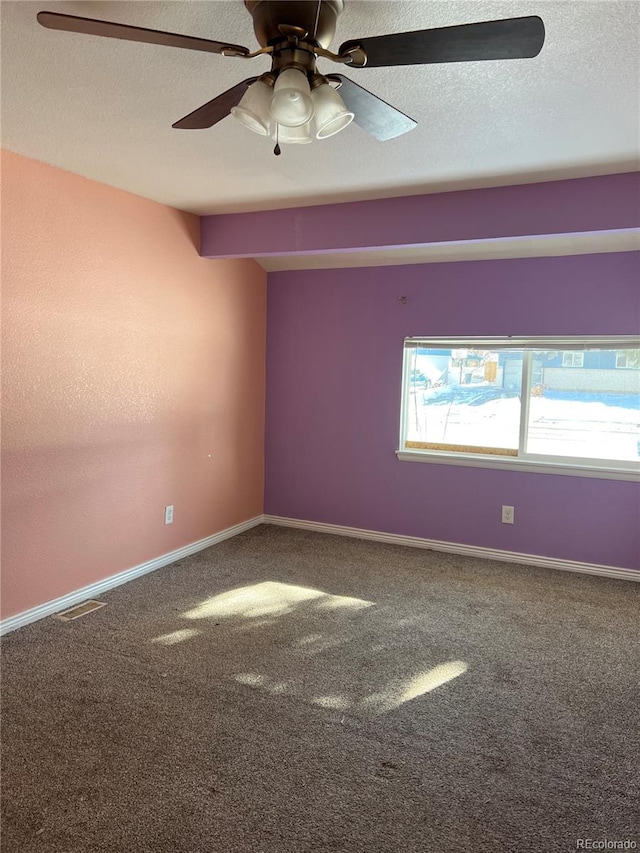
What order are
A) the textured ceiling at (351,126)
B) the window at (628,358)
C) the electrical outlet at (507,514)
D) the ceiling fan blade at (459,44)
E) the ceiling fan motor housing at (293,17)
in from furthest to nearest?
the electrical outlet at (507,514), the window at (628,358), the textured ceiling at (351,126), the ceiling fan motor housing at (293,17), the ceiling fan blade at (459,44)

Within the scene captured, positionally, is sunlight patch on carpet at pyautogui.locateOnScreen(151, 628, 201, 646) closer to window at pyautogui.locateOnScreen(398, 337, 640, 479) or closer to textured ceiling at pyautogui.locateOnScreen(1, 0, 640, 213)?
window at pyautogui.locateOnScreen(398, 337, 640, 479)

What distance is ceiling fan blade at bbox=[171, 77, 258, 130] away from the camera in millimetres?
1529

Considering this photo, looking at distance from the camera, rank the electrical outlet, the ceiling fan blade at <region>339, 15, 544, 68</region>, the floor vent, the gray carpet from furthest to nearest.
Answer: the electrical outlet
the floor vent
the gray carpet
the ceiling fan blade at <region>339, 15, 544, 68</region>

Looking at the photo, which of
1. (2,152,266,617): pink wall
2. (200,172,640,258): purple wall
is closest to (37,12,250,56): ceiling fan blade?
(2,152,266,617): pink wall

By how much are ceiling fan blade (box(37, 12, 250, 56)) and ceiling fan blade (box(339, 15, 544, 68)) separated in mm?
304

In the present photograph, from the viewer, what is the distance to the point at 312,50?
1411 mm

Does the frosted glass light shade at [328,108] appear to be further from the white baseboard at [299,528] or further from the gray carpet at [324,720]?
the white baseboard at [299,528]

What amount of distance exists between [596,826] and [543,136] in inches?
96.2

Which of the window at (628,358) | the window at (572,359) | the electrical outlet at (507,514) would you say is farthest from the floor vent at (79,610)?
the window at (628,358)

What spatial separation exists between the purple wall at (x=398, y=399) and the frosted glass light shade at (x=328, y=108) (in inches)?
109

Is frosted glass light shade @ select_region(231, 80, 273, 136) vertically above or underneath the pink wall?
above

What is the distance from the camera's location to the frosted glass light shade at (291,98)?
137cm

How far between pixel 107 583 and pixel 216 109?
2736mm

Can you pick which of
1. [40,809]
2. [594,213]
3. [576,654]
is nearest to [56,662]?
[40,809]
